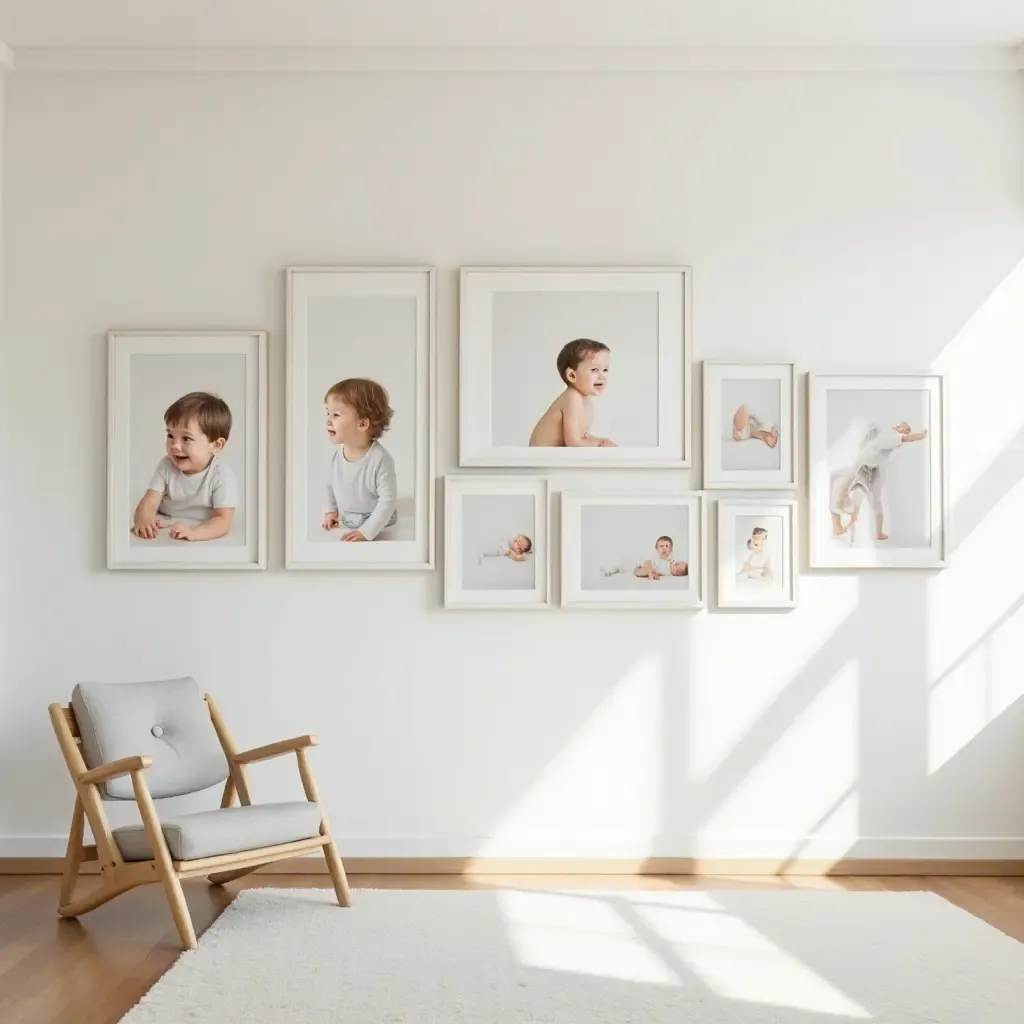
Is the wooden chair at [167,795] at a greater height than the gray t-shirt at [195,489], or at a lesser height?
lesser

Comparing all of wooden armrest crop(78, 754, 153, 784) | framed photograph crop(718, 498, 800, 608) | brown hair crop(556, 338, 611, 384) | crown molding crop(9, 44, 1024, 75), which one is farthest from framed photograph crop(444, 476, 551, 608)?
crown molding crop(9, 44, 1024, 75)

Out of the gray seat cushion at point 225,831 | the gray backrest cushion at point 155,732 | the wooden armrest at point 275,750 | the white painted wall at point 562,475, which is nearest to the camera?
the gray seat cushion at point 225,831

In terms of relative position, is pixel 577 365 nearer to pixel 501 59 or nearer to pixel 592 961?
pixel 501 59

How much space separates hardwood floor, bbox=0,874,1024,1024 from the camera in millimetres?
2965

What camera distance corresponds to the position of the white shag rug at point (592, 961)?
2.84 m

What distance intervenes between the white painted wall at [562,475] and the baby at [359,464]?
0.20m

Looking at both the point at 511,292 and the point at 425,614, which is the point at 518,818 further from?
the point at 511,292

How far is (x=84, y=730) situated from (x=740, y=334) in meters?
2.68

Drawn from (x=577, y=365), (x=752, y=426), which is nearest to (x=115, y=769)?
(x=577, y=365)

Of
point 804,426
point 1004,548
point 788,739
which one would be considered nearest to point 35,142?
point 804,426

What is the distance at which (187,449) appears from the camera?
14.3 ft

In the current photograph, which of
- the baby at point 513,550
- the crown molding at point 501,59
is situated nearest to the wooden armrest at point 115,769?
the baby at point 513,550

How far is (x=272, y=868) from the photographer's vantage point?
4.28 meters

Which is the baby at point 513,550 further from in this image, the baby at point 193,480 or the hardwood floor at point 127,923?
the hardwood floor at point 127,923
